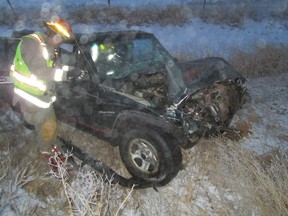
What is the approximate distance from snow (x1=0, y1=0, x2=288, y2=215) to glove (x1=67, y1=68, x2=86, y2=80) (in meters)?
1.66

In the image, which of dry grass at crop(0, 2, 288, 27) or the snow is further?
dry grass at crop(0, 2, 288, 27)

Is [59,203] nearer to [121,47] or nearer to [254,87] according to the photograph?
[121,47]

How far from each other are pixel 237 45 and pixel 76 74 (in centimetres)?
658

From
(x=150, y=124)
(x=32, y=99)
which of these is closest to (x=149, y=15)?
(x=150, y=124)

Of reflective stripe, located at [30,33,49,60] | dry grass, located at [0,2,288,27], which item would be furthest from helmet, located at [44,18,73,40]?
dry grass, located at [0,2,288,27]

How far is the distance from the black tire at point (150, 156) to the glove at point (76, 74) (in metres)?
1.08

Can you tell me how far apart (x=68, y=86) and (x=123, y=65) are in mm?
868

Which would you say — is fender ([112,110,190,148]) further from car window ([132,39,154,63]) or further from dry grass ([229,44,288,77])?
dry grass ([229,44,288,77])

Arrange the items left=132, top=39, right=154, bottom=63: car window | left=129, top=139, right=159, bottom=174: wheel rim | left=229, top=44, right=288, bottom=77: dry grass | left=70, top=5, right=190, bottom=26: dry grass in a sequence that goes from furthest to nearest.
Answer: left=70, top=5, right=190, bottom=26: dry grass → left=229, top=44, right=288, bottom=77: dry grass → left=132, top=39, right=154, bottom=63: car window → left=129, top=139, right=159, bottom=174: wheel rim

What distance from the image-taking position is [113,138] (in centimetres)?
451

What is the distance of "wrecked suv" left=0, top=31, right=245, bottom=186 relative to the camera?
404cm

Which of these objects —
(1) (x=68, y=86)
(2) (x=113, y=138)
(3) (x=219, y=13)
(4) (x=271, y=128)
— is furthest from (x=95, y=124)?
(3) (x=219, y=13)

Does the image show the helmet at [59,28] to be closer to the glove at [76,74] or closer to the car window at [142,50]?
the glove at [76,74]

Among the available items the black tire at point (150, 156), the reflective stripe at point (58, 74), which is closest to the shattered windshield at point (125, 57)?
the reflective stripe at point (58, 74)
